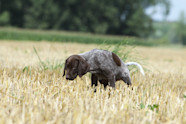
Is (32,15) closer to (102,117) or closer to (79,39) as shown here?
(79,39)

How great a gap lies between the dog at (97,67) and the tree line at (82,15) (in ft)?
112

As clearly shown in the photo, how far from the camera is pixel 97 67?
4012mm

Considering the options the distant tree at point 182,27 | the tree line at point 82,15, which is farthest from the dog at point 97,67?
the distant tree at point 182,27

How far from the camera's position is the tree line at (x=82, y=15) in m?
38.5

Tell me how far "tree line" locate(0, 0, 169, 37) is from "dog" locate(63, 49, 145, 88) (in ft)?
112

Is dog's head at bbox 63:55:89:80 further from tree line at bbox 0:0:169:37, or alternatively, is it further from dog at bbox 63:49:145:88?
tree line at bbox 0:0:169:37

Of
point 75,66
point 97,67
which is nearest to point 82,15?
point 97,67

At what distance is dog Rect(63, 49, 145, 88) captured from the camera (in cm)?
384

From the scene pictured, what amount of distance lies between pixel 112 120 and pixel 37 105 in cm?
97

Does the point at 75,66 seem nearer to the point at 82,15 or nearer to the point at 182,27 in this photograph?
the point at 82,15

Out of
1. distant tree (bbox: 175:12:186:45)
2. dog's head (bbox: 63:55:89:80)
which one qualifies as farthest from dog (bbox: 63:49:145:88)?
distant tree (bbox: 175:12:186:45)

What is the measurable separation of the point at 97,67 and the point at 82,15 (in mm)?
39441

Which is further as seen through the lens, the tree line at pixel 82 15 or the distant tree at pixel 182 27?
the distant tree at pixel 182 27

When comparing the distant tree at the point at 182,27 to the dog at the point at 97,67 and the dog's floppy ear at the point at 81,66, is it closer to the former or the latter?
the dog at the point at 97,67
